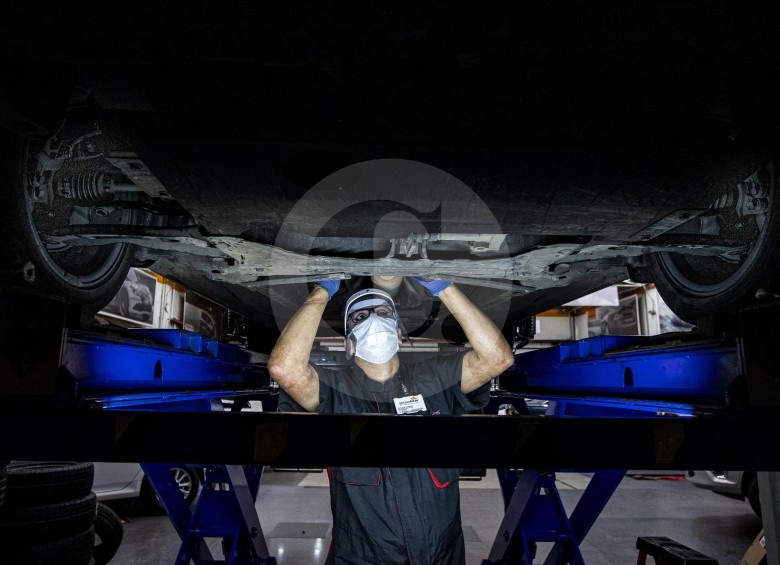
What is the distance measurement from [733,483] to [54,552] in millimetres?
5778

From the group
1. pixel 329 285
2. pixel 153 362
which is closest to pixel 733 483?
pixel 329 285

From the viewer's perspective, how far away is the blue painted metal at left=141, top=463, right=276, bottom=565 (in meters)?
2.62

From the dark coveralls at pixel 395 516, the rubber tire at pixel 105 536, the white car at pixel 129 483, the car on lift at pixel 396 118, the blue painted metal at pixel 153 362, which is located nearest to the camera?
the car on lift at pixel 396 118

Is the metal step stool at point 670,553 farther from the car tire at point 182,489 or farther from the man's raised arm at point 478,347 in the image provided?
the car tire at point 182,489

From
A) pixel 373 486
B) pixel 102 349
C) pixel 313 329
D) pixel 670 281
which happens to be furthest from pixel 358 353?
pixel 670 281

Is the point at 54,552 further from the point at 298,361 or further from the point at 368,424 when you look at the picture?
the point at 368,424

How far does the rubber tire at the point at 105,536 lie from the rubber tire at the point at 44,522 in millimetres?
791

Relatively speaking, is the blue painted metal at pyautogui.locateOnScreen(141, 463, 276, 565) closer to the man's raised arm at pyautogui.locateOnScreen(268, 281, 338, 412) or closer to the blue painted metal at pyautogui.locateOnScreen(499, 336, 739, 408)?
the man's raised arm at pyautogui.locateOnScreen(268, 281, 338, 412)

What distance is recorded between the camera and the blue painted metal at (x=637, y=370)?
59.4 inches

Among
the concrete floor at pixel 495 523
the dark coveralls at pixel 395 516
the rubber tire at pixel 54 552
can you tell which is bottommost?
the concrete floor at pixel 495 523

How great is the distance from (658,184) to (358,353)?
127cm

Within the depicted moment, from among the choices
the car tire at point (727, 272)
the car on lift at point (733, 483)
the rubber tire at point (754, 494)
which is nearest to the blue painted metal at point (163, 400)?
the car tire at point (727, 272)

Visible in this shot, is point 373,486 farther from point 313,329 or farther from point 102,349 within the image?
point 102,349

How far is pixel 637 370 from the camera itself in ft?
6.52
